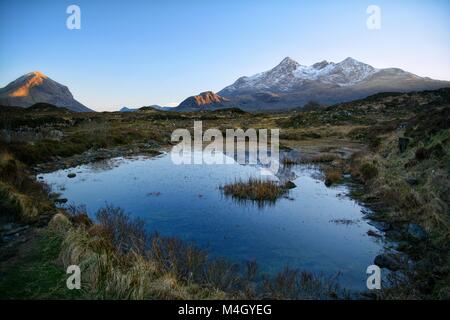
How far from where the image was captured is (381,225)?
12.9 m

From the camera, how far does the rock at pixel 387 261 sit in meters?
9.40

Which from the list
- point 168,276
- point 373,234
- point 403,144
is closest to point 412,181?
point 373,234

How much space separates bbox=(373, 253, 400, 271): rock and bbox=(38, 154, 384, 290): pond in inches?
12.8

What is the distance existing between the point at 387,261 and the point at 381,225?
3.54 meters

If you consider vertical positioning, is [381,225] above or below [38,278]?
below

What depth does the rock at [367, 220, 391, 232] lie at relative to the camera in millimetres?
12467

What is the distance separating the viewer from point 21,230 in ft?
33.4

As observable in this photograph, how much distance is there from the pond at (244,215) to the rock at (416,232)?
3.53 feet

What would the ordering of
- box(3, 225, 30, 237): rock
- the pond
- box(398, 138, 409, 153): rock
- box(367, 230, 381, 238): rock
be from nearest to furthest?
box(3, 225, 30, 237): rock
the pond
box(367, 230, 381, 238): rock
box(398, 138, 409, 153): rock

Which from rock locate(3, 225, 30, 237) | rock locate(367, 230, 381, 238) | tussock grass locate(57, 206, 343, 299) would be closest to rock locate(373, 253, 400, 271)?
rock locate(367, 230, 381, 238)

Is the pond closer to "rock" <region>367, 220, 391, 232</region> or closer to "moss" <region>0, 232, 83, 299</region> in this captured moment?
"rock" <region>367, 220, 391, 232</region>

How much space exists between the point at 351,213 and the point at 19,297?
525 inches

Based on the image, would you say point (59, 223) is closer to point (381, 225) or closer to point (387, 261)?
point (387, 261)

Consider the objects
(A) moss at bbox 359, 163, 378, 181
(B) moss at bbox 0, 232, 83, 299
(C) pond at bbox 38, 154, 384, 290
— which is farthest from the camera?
(A) moss at bbox 359, 163, 378, 181
